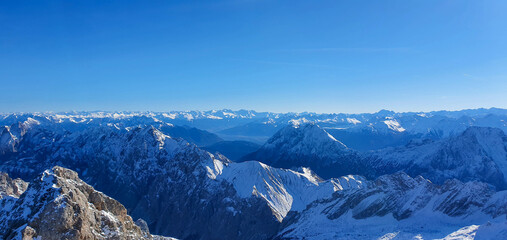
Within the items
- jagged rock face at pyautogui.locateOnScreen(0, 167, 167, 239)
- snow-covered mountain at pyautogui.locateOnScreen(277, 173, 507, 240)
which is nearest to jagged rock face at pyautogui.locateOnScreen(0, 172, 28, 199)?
jagged rock face at pyautogui.locateOnScreen(0, 167, 167, 239)

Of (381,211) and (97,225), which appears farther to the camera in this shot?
(381,211)

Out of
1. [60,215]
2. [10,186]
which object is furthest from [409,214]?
[10,186]

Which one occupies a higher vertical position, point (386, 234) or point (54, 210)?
point (54, 210)

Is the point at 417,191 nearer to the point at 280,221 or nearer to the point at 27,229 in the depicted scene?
the point at 280,221

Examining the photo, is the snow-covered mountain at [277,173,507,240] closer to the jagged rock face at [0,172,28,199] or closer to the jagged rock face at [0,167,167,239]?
the jagged rock face at [0,167,167,239]

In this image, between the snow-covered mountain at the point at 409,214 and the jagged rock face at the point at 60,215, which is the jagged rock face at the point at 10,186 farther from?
the snow-covered mountain at the point at 409,214

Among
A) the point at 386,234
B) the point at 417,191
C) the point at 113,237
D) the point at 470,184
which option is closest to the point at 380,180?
the point at 417,191

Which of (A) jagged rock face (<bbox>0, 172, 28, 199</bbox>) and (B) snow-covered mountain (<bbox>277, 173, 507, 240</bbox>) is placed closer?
(B) snow-covered mountain (<bbox>277, 173, 507, 240</bbox>)

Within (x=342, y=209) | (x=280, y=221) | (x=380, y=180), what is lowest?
(x=280, y=221)
